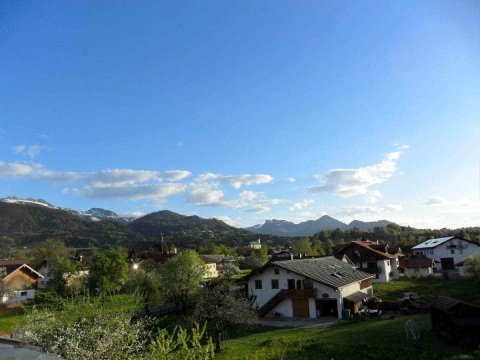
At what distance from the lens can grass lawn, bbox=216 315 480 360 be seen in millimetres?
25562

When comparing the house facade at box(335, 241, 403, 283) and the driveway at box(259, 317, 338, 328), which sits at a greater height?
the house facade at box(335, 241, 403, 283)

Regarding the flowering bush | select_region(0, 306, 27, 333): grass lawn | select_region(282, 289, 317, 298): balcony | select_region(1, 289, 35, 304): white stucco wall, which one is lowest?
select_region(0, 306, 27, 333): grass lawn

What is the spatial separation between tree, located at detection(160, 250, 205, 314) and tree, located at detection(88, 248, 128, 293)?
16596 mm

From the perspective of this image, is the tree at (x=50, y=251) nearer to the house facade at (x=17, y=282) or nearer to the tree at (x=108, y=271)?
the house facade at (x=17, y=282)

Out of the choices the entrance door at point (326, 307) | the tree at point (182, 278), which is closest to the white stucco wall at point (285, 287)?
the entrance door at point (326, 307)

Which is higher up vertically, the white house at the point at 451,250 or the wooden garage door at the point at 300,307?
the white house at the point at 451,250

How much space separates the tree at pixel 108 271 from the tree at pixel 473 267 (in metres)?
58.6

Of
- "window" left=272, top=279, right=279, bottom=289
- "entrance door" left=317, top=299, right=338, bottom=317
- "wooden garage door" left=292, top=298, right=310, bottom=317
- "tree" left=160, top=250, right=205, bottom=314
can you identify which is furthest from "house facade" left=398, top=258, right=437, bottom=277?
"tree" left=160, top=250, right=205, bottom=314

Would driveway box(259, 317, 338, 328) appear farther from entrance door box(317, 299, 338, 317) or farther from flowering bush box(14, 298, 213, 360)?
flowering bush box(14, 298, 213, 360)

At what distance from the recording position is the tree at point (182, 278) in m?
51.5

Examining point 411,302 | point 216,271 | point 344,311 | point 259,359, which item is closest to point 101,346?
point 259,359

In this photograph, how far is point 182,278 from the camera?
51.9m

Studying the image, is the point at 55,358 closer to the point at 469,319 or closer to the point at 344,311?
the point at 469,319

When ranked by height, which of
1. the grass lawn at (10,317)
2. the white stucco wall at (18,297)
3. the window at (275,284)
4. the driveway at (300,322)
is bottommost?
the driveway at (300,322)
